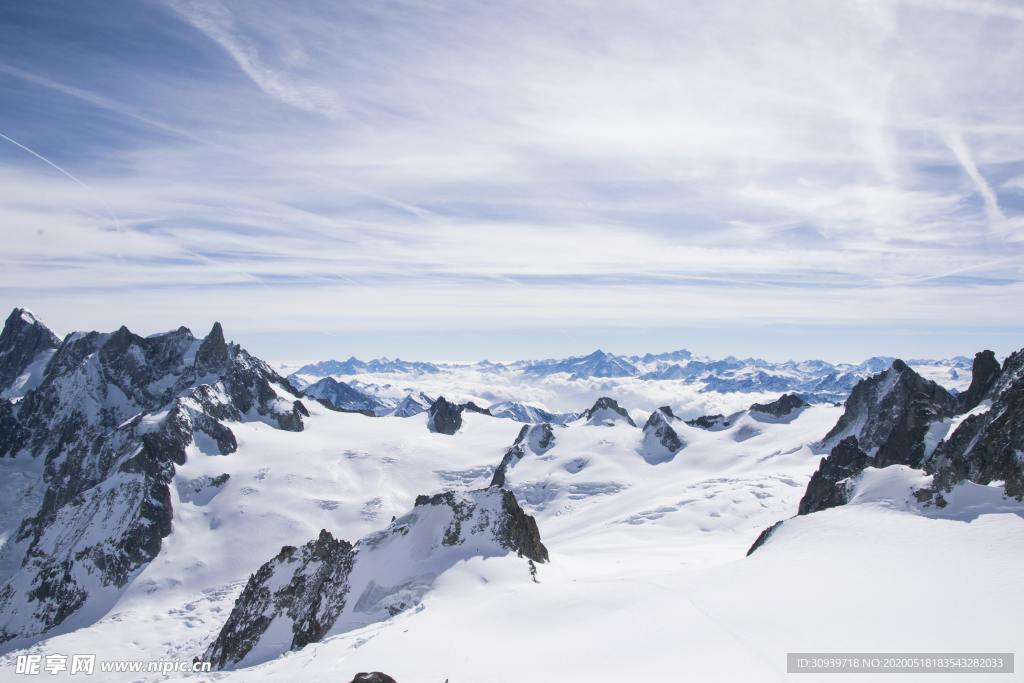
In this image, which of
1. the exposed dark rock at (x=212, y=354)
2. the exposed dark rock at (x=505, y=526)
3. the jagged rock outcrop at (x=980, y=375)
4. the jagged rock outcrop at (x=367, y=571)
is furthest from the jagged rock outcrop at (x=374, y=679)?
the exposed dark rock at (x=212, y=354)

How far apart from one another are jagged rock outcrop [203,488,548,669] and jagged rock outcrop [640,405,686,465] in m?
128

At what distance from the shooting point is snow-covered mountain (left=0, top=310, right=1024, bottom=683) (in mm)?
24688

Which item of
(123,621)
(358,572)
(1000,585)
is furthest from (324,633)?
(123,621)

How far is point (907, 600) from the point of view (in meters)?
23.2

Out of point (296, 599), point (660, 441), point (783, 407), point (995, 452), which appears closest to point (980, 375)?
point (995, 452)

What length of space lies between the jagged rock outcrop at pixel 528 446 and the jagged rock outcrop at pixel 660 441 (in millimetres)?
28038

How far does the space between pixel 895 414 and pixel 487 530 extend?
105 metres

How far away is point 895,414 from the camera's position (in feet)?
392

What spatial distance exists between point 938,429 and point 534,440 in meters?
122

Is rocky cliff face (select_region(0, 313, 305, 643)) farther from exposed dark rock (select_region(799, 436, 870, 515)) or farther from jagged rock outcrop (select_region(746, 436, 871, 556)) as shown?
exposed dark rock (select_region(799, 436, 870, 515))

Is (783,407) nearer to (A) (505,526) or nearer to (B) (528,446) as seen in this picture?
(B) (528,446)

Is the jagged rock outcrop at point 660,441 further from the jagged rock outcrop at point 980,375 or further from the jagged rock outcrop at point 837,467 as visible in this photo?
the jagged rock outcrop at point 980,375

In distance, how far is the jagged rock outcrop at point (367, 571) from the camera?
4409 cm

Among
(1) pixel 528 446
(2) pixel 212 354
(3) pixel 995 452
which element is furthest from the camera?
(2) pixel 212 354
